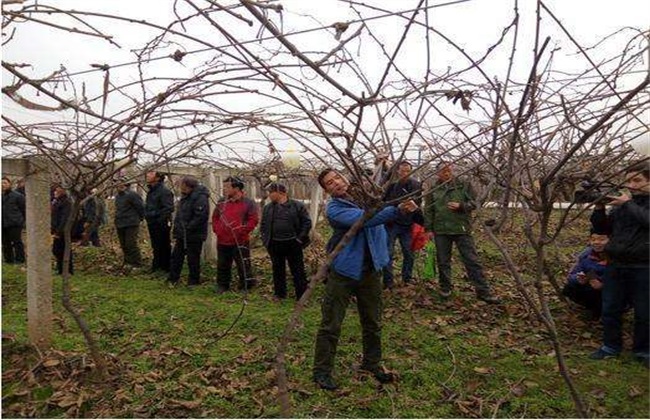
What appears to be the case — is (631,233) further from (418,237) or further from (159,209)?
(159,209)

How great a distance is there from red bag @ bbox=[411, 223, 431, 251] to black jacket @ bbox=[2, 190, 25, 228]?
20.8ft

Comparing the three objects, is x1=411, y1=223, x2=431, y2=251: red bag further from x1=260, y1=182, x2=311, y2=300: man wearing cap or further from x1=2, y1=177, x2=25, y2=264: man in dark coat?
x1=2, y1=177, x2=25, y2=264: man in dark coat

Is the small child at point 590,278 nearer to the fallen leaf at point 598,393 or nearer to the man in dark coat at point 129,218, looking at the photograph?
the fallen leaf at point 598,393

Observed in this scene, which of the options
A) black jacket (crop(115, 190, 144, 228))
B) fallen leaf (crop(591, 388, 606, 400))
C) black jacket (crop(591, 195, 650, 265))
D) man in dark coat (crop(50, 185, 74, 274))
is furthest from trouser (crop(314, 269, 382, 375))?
man in dark coat (crop(50, 185, 74, 274))

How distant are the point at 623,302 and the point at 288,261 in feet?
11.5

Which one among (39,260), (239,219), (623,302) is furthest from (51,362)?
(623,302)

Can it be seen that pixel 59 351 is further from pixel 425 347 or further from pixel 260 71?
pixel 260 71

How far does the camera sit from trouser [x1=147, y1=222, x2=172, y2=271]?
751 centimetres

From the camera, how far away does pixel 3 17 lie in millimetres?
2025

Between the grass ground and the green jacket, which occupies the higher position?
the green jacket

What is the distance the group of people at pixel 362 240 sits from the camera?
3.55 metres

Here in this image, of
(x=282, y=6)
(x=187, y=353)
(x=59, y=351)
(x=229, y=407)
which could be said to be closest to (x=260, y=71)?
(x=282, y=6)

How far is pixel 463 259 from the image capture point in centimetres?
569

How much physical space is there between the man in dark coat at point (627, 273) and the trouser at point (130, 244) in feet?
21.1
